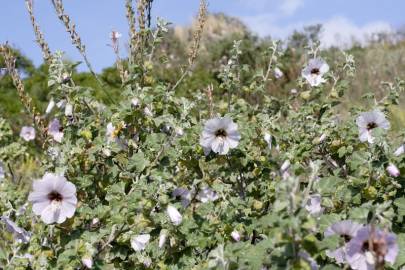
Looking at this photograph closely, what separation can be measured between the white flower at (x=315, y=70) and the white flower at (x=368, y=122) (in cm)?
74

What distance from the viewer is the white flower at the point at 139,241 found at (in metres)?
2.41

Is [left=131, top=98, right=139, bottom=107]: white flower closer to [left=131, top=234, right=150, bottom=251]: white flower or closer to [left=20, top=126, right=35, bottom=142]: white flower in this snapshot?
[left=131, top=234, right=150, bottom=251]: white flower

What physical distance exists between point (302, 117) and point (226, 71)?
502 mm

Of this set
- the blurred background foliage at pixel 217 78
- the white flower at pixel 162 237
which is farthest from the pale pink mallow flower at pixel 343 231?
the blurred background foliage at pixel 217 78

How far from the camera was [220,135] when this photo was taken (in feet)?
8.71

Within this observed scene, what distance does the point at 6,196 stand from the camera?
3.52 meters

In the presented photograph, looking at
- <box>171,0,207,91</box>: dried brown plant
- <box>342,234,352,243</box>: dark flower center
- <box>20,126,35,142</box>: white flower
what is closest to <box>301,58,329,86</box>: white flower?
<box>171,0,207,91</box>: dried brown plant

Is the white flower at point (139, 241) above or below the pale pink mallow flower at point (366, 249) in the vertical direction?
above

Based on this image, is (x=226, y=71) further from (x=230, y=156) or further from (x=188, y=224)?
(x=188, y=224)

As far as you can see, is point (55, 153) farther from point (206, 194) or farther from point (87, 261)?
point (87, 261)

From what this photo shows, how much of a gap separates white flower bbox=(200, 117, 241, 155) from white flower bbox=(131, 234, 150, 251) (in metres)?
0.49

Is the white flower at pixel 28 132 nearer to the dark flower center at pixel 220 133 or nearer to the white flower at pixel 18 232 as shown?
the white flower at pixel 18 232

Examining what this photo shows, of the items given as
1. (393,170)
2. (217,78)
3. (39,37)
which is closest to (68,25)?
(39,37)

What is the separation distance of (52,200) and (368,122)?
4.80 ft
